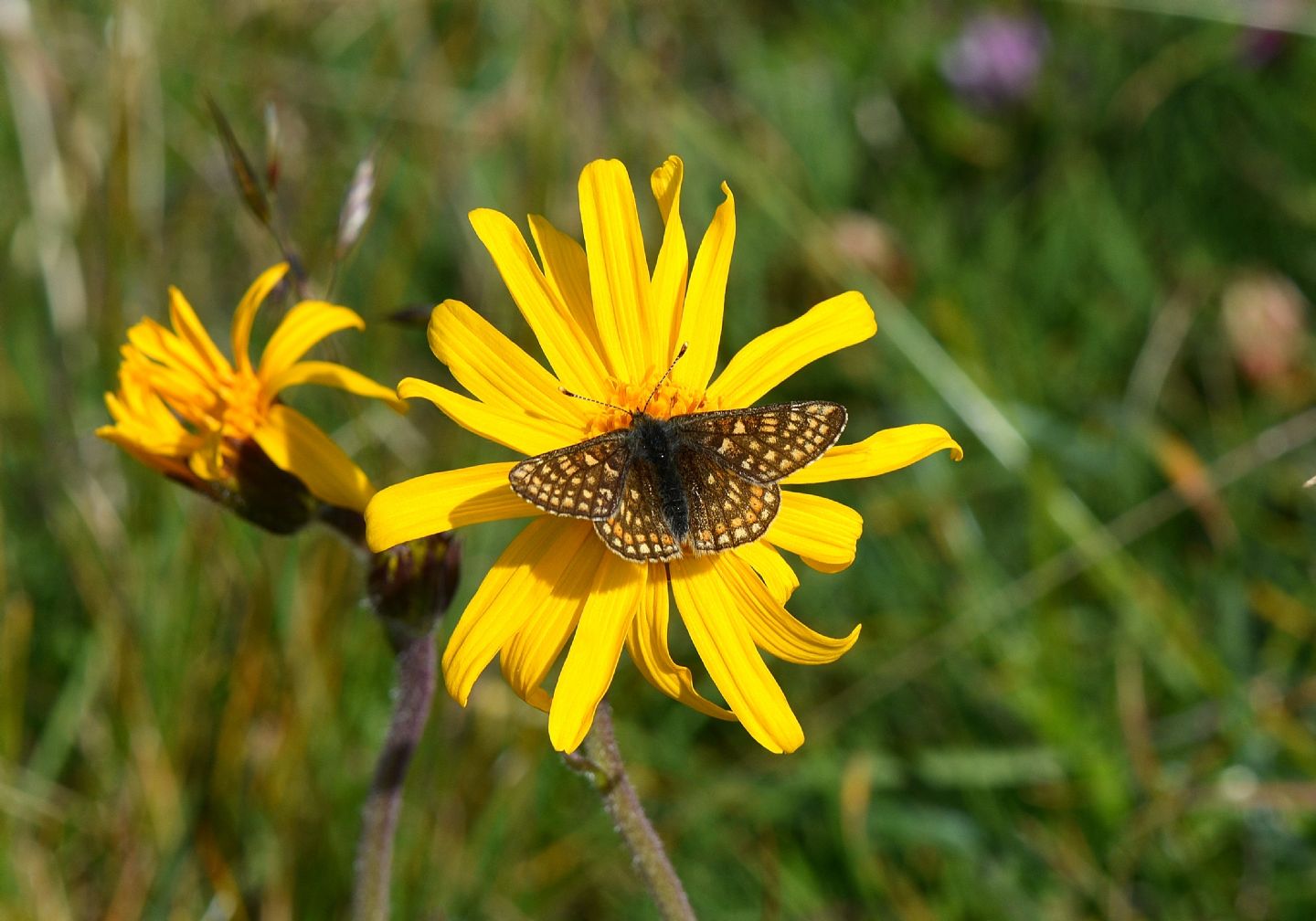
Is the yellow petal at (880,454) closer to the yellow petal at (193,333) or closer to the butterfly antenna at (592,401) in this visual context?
the butterfly antenna at (592,401)

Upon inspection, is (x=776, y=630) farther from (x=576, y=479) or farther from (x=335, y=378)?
(x=335, y=378)

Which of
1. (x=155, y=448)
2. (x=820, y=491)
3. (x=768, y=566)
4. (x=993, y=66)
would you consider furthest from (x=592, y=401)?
(x=993, y=66)

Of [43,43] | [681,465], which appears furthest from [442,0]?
[681,465]

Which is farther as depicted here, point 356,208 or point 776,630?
point 356,208

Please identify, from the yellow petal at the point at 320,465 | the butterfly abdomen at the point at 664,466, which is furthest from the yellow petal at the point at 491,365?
the yellow petal at the point at 320,465

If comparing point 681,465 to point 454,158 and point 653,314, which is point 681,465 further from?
point 454,158

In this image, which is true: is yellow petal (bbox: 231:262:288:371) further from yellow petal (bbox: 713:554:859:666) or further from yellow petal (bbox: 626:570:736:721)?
yellow petal (bbox: 713:554:859:666)
